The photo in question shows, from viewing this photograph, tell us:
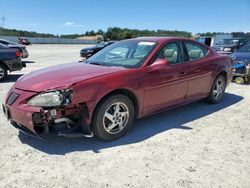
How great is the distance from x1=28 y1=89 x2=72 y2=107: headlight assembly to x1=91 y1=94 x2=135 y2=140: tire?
0.48 meters

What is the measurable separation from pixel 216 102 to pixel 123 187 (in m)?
3.94

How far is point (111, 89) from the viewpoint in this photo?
12.6ft

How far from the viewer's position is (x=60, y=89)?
3512mm

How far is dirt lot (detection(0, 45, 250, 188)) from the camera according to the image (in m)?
3.01

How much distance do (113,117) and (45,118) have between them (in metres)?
0.99

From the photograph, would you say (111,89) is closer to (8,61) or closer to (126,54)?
(126,54)

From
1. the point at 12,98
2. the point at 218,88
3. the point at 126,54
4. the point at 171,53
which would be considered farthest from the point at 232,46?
the point at 12,98

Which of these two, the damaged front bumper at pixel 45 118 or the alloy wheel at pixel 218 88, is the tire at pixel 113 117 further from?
the alloy wheel at pixel 218 88

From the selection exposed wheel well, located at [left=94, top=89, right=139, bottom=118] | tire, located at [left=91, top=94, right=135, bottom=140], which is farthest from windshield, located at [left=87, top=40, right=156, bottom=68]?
tire, located at [left=91, top=94, right=135, bottom=140]

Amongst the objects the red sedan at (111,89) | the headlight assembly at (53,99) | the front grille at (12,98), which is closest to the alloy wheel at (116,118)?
the red sedan at (111,89)

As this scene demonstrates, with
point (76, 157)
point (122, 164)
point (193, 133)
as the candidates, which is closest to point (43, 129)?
point (76, 157)

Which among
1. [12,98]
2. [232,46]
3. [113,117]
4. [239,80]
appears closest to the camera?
Result: [12,98]

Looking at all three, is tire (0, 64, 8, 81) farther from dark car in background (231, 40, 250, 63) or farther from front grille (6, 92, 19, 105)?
dark car in background (231, 40, 250, 63)

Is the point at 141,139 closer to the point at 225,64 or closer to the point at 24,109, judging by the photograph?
the point at 24,109
